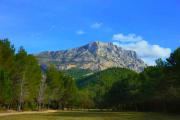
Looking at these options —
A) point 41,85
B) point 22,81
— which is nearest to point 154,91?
point 22,81

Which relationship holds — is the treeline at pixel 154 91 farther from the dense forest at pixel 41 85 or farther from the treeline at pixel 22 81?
the treeline at pixel 22 81

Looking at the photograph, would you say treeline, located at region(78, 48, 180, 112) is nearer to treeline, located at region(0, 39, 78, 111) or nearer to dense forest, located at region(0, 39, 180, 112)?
dense forest, located at region(0, 39, 180, 112)

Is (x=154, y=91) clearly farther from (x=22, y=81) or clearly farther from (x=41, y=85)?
(x=41, y=85)

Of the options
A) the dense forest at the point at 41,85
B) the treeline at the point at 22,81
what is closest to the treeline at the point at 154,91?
the dense forest at the point at 41,85

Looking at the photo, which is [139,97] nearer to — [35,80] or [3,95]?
[35,80]

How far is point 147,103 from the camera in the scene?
126 m

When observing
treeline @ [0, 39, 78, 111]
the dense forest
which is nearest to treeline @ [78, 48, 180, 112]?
the dense forest

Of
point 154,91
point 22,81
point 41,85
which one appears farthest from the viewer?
point 41,85

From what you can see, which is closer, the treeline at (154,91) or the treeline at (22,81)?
the treeline at (22,81)

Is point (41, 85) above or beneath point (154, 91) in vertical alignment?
above

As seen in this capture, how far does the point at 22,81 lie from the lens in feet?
329

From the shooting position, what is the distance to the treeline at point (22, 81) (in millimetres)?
89875

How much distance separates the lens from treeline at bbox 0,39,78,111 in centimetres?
8988

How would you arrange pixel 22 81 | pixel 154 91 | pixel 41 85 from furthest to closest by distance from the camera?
pixel 41 85
pixel 154 91
pixel 22 81
